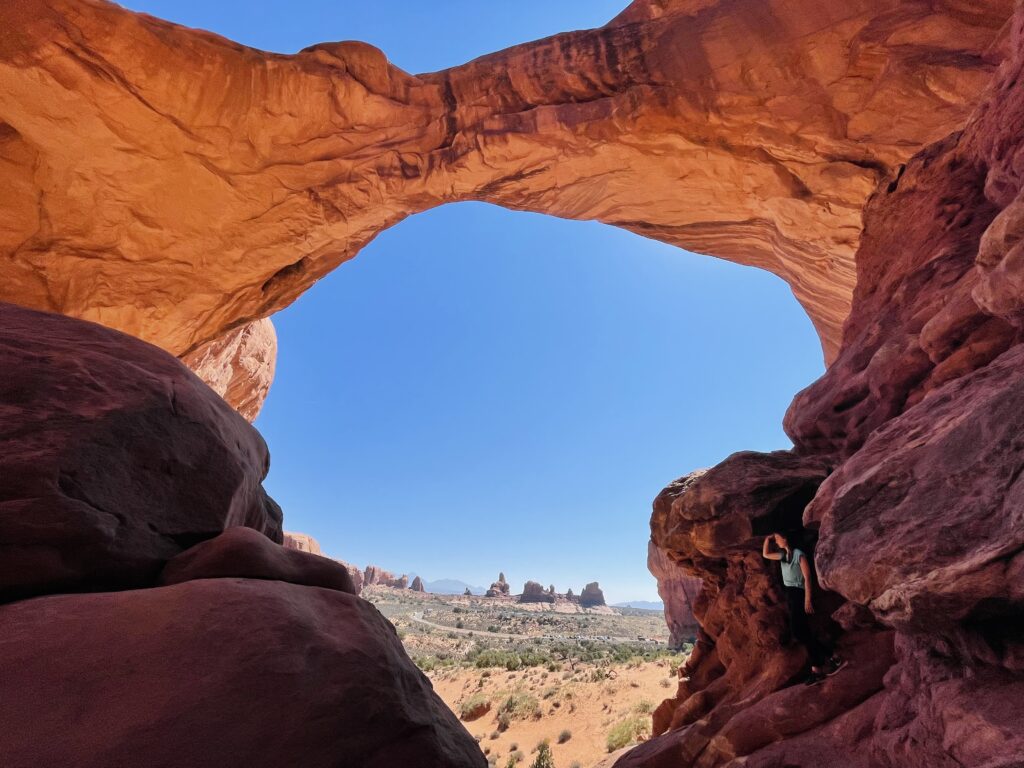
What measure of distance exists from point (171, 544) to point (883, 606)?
5736 mm

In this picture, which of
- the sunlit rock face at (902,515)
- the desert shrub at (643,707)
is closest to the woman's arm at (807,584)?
the sunlit rock face at (902,515)

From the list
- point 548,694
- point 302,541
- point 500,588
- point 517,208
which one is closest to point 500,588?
point 500,588

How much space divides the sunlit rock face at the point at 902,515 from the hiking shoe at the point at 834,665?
15 cm

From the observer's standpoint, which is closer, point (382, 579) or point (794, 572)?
point (794, 572)

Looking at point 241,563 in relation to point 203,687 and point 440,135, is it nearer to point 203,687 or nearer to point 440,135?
point 203,687

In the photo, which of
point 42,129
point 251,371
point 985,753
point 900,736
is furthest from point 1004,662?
point 251,371

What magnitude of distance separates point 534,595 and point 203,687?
103 meters

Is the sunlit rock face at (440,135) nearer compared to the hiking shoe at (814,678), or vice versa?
the hiking shoe at (814,678)

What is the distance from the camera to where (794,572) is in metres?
6.75

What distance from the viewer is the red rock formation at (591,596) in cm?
10700

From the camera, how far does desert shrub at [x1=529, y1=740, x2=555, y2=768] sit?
13.5 m

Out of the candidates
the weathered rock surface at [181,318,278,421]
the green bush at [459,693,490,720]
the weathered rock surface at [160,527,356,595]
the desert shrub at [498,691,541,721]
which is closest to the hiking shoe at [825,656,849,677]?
the weathered rock surface at [160,527,356,595]

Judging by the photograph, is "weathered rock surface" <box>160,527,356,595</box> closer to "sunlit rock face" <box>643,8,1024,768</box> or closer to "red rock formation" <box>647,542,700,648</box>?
"sunlit rock face" <box>643,8,1024,768</box>

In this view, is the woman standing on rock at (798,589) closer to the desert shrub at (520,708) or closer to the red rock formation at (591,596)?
the desert shrub at (520,708)
